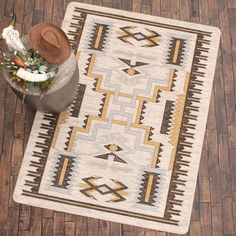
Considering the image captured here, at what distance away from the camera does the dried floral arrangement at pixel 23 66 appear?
11.1 feet

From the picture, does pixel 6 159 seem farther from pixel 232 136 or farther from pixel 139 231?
pixel 232 136

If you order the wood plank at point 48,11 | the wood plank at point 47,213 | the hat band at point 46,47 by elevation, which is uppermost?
the hat band at point 46,47

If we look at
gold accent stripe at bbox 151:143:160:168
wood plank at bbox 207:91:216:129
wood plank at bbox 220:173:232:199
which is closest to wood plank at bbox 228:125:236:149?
wood plank at bbox 207:91:216:129

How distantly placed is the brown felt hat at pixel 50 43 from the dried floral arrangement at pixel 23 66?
2.1 inches

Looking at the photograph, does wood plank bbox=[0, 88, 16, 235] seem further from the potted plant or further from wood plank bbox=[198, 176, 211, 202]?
wood plank bbox=[198, 176, 211, 202]

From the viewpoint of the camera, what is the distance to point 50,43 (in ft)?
11.3

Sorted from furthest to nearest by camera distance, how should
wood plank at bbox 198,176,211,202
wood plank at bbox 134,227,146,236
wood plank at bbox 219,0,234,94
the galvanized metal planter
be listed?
wood plank at bbox 219,0,234,94
wood plank at bbox 198,176,211,202
wood plank at bbox 134,227,146,236
the galvanized metal planter

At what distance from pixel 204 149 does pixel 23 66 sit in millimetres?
1457

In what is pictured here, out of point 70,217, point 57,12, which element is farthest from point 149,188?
point 57,12

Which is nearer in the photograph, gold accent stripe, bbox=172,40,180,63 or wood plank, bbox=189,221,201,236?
wood plank, bbox=189,221,201,236

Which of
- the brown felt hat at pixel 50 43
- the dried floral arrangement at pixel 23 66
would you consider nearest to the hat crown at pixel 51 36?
the brown felt hat at pixel 50 43

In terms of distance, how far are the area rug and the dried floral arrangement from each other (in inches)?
20.6

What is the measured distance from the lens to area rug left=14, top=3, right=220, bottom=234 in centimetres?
374

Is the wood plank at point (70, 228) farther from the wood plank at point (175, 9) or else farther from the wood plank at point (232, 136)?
the wood plank at point (175, 9)
